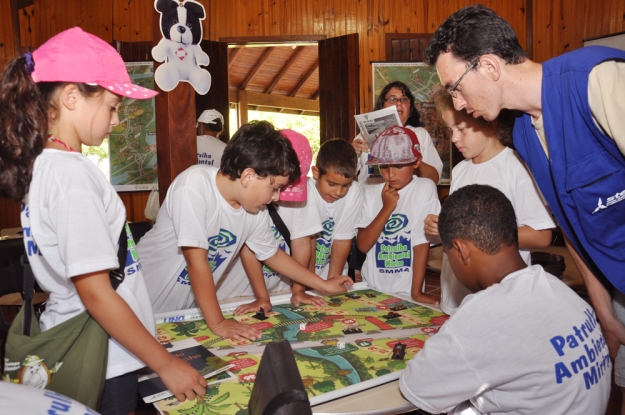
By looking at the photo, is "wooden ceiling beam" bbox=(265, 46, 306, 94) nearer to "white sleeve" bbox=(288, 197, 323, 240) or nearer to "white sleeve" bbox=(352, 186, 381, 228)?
"white sleeve" bbox=(352, 186, 381, 228)

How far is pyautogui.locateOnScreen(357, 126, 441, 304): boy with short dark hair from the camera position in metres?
2.58

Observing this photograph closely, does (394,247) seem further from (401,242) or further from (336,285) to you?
(336,285)

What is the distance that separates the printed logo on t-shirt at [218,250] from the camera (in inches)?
80.7

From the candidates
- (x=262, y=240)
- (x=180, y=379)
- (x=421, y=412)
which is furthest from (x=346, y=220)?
(x=180, y=379)

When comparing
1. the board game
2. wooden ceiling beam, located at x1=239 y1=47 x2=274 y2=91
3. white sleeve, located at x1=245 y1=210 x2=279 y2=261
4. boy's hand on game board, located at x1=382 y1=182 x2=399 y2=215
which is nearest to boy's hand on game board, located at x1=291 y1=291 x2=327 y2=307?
the board game

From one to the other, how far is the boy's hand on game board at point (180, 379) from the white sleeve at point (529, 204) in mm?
1283

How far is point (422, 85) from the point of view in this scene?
21.5 ft

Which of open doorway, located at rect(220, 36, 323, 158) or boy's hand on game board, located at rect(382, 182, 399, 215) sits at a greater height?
open doorway, located at rect(220, 36, 323, 158)

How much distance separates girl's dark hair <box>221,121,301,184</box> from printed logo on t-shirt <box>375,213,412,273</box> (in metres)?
0.78

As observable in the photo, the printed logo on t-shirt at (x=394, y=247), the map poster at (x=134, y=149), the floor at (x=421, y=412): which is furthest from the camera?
the map poster at (x=134, y=149)

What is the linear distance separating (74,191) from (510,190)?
59.9 inches

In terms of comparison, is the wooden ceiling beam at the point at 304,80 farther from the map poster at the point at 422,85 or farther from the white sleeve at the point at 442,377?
the white sleeve at the point at 442,377

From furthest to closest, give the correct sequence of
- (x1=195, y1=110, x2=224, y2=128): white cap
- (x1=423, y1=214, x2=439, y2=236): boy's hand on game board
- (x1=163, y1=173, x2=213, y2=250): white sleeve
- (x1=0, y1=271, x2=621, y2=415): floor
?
(x1=195, y1=110, x2=224, y2=128): white cap
(x1=423, y1=214, x2=439, y2=236): boy's hand on game board
(x1=163, y1=173, x2=213, y2=250): white sleeve
(x1=0, y1=271, x2=621, y2=415): floor

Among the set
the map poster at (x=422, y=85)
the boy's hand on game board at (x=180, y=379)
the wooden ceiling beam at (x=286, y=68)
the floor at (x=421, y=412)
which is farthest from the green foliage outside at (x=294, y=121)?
the boy's hand on game board at (x=180, y=379)
